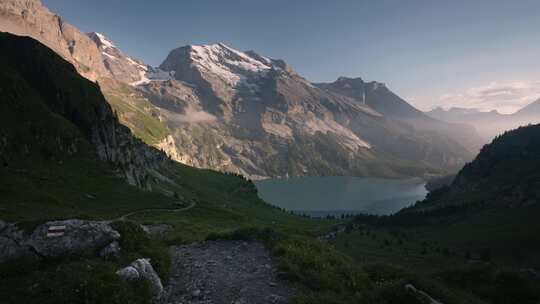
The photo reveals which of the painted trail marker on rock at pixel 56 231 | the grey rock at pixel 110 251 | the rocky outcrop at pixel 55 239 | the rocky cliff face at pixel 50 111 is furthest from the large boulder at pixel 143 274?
the rocky cliff face at pixel 50 111

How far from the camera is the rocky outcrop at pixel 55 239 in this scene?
18172 mm

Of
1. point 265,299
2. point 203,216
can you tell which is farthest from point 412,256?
point 265,299

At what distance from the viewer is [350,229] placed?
186750mm

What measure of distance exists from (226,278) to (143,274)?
184 inches

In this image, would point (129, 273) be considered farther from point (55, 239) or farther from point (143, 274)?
point (55, 239)

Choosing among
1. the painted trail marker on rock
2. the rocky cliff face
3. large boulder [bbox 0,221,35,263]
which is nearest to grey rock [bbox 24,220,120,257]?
the painted trail marker on rock

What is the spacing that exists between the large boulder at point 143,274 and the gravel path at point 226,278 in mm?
576

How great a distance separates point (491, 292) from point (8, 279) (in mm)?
28478

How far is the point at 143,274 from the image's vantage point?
16.0 m

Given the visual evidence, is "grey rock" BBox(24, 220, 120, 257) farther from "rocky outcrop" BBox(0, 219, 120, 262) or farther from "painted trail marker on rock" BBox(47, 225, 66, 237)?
"painted trail marker on rock" BBox(47, 225, 66, 237)

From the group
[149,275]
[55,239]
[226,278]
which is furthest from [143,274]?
[55,239]

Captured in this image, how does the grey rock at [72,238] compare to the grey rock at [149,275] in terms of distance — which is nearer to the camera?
the grey rock at [149,275]

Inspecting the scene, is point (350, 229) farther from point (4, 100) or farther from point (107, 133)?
point (4, 100)

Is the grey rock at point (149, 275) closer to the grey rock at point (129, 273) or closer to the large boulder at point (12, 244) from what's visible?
the grey rock at point (129, 273)
